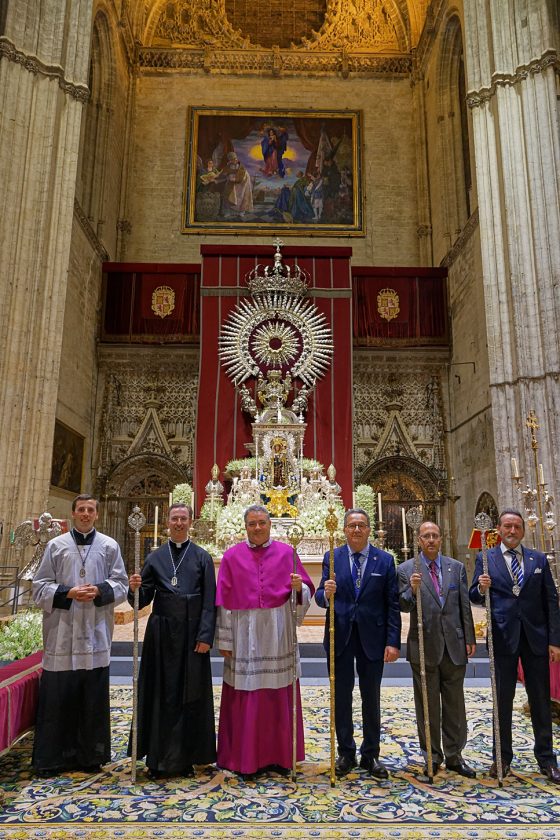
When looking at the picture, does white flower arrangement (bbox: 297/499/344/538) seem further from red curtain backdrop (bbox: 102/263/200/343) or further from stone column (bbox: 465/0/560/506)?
red curtain backdrop (bbox: 102/263/200/343)

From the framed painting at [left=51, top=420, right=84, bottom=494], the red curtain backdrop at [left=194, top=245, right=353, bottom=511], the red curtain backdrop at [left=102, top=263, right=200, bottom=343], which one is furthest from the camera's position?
the red curtain backdrop at [left=102, top=263, right=200, bottom=343]

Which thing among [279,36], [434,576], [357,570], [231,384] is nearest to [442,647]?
[434,576]

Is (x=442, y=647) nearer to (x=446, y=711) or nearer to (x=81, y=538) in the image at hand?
(x=446, y=711)

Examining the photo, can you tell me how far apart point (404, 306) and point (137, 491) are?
781 cm

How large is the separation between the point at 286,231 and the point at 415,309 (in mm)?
4161

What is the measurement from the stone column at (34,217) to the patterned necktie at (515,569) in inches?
316

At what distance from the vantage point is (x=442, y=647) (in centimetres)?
387

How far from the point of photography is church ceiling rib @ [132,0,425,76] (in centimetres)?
1772

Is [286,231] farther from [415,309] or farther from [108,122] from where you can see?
[108,122]

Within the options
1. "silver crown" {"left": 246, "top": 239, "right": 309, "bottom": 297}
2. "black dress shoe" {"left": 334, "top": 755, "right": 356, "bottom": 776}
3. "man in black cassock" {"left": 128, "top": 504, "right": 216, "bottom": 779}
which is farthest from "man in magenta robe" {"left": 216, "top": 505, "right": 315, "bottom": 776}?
"silver crown" {"left": 246, "top": 239, "right": 309, "bottom": 297}

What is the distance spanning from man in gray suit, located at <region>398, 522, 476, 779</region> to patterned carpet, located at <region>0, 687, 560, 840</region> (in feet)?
0.67

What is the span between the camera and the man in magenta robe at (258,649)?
12.4ft

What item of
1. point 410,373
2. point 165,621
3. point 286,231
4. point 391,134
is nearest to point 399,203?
point 391,134

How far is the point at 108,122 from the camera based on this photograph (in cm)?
1577
